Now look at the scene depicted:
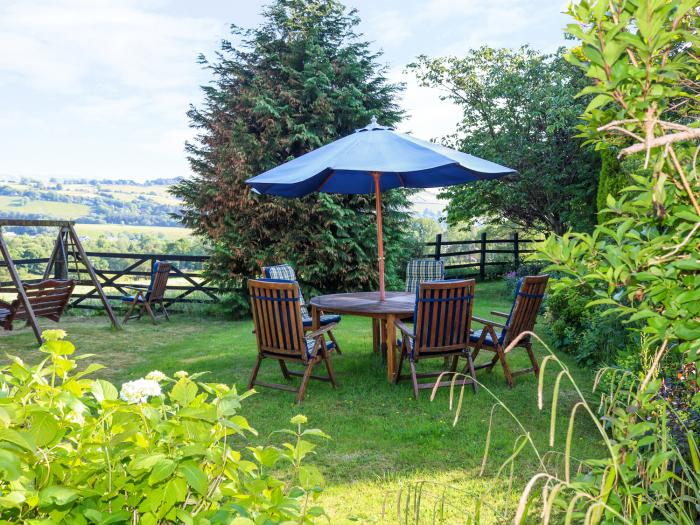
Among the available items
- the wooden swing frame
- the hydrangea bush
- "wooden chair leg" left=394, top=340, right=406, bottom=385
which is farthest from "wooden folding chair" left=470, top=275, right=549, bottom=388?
the wooden swing frame

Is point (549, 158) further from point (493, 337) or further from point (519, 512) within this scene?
point (519, 512)

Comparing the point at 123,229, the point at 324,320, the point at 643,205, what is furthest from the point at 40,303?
the point at 123,229

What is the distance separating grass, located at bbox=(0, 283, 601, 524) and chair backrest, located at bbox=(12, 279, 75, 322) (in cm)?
46

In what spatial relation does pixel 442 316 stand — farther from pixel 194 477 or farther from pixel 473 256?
pixel 473 256

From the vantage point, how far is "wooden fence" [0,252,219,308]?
423 inches

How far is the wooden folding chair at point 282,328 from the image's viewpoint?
14.7ft

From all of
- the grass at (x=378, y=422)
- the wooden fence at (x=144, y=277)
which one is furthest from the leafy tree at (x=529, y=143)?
the grass at (x=378, y=422)

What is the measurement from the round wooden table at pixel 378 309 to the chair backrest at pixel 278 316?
23.2 inches

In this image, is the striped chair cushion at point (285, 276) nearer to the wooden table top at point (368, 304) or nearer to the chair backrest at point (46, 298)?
the wooden table top at point (368, 304)

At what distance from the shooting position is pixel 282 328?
182 inches

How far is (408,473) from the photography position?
10.3ft

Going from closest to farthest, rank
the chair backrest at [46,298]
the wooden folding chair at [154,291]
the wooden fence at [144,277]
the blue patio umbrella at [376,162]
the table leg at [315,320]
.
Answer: the blue patio umbrella at [376,162]
the table leg at [315,320]
the chair backrest at [46,298]
the wooden folding chair at [154,291]
the wooden fence at [144,277]

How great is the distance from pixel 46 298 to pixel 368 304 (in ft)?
15.5

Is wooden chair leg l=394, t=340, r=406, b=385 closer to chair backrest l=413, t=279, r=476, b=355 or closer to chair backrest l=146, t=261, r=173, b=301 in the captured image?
chair backrest l=413, t=279, r=476, b=355
